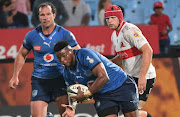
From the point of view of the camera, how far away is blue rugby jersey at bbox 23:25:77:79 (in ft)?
20.4

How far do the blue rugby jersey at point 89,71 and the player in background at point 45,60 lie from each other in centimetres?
85

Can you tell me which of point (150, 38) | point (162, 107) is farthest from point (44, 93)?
point (150, 38)

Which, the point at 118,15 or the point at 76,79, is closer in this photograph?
the point at 76,79

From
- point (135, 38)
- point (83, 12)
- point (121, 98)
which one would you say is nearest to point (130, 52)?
point (135, 38)

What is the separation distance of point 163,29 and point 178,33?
0.37 m

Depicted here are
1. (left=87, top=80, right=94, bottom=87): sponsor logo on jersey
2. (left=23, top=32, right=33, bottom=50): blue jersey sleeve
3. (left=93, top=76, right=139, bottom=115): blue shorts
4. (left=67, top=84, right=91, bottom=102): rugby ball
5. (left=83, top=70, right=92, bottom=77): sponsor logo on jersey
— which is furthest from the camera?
(left=23, top=32, right=33, bottom=50): blue jersey sleeve

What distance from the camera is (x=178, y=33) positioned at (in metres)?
9.84

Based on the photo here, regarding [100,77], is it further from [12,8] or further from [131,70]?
[12,8]

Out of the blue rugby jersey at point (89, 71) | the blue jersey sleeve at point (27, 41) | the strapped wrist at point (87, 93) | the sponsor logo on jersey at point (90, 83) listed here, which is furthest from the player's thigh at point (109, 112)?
the blue jersey sleeve at point (27, 41)

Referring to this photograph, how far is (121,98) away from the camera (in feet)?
18.0

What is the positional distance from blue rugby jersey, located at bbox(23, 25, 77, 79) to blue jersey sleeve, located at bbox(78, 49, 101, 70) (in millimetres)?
1128

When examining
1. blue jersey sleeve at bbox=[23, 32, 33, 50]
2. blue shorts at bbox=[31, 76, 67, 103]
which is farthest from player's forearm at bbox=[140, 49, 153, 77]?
blue jersey sleeve at bbox=[23, 32, 33, 50]

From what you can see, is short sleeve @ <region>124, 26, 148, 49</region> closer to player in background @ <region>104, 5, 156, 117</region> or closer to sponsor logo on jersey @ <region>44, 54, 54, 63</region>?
player in background @ <region>104, 5, 156, 117</region>

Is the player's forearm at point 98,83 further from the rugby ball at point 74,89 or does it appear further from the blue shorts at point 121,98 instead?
the blue shorts at point 121,98
